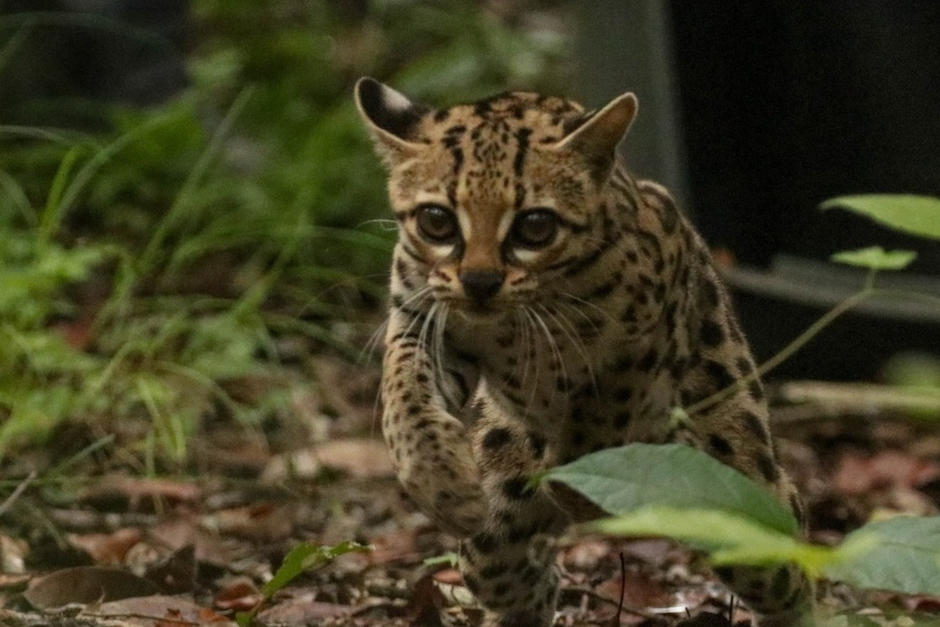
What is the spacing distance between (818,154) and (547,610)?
3935 mm

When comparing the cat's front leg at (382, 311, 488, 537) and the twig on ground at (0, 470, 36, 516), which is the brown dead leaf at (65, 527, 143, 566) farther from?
the cat's front leg at (382, 311, 488, 537)

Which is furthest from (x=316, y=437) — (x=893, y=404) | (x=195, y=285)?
(x=893, y=404)

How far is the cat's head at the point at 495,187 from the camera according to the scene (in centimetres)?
460

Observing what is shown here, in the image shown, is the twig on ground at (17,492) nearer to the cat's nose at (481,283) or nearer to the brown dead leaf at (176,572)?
the brown dead leaf at (176,572)

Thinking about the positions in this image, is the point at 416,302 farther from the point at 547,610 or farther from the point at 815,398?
the point at 815,398

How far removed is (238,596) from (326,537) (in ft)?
3.75

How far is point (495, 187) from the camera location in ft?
15.2

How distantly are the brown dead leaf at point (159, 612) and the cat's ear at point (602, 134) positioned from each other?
58.9 inches

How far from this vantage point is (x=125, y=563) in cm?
608

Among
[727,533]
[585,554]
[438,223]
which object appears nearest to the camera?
[727,533]

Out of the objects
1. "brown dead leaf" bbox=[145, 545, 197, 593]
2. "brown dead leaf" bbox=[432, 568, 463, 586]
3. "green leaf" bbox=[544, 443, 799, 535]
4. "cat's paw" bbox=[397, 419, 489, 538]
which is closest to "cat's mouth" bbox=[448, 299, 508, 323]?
"cat's paw" bbox=[397, 419, 489, 538]

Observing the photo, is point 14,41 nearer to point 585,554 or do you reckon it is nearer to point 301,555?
point 585,554

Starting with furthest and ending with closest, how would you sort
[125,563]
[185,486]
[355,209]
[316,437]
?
[355,209]
[316,437]
[185,486]
[125,563]

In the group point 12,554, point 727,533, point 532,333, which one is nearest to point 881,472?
point 532,333
